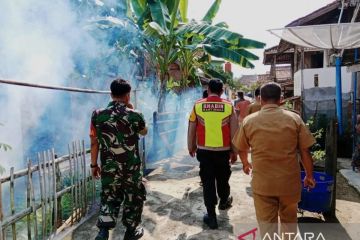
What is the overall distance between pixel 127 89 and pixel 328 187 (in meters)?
2.71

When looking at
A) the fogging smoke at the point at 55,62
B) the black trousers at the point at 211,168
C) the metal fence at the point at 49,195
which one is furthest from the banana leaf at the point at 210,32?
the metal fence at the point at 49,195

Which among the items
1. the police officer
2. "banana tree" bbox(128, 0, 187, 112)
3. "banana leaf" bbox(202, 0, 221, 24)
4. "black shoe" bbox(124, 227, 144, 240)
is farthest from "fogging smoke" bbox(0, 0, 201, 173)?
"black shoe" bbox(124, 227, 144, 240)

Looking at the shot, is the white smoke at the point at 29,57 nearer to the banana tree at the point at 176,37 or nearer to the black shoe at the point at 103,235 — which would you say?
the banana tree at the point at 176,37

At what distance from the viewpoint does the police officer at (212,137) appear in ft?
13.1

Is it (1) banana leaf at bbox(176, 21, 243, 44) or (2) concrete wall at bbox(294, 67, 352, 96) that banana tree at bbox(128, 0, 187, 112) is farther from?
(2) concrete wall at bbox(294, 67, 352, 96)

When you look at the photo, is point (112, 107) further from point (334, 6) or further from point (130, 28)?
point (334, 6)

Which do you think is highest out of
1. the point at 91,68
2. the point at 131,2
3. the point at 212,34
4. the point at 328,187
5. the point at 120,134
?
the point at 131,2

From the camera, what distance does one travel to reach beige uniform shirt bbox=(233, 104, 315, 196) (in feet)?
9.12

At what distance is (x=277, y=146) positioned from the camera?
279 cm

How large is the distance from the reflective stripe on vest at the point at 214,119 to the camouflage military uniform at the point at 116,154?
986 millimetres

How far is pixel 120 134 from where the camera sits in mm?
3283

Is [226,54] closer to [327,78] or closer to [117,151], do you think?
[327,78]

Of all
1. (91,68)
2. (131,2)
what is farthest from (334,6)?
(91,68)

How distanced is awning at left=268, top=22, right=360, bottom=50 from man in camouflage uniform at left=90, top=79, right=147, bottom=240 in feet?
14.0
